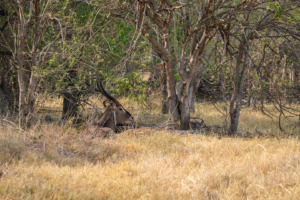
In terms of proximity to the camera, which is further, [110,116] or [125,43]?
[110,116]

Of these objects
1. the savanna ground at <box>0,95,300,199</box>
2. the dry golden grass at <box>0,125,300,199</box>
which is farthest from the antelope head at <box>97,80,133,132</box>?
the dry golden grass at <box>0,125,300,199</box>

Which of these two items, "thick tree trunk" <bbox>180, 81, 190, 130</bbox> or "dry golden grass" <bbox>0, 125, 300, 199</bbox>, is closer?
"dry golden grass" <bbox>0, 125, 300, 199</bbox>

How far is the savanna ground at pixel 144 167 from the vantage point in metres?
4.31

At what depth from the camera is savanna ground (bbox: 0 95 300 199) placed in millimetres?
4309

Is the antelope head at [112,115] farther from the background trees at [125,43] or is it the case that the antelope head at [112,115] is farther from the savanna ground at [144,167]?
the savanna ground at [144,167]

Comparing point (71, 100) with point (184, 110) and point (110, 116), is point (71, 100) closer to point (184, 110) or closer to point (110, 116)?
point (110, 116)

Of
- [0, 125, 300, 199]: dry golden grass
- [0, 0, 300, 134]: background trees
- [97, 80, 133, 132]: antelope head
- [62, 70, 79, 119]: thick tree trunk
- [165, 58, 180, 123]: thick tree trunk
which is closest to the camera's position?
[0, 125, 300, 199]: dry golden grass

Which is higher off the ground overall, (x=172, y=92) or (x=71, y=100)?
(x=172, y=92)

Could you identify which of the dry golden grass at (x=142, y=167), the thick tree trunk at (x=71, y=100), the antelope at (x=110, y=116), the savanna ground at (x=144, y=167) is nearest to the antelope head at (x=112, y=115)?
the antelope at (x=110, y=116)

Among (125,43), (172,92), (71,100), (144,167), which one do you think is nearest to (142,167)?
(144,167)

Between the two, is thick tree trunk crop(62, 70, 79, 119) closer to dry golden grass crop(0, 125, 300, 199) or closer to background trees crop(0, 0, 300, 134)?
background trees crop(0, 0, 300, 134)

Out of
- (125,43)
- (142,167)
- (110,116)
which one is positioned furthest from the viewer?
(110,116)

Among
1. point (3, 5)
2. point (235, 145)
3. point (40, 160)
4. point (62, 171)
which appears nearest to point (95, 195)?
→ point (62, 171)

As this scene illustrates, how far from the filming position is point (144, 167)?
17.9ft
